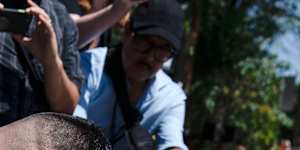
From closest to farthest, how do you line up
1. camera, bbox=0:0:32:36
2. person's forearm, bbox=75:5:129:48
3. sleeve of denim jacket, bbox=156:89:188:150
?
camera, bbox=0:0:32:36 → person's forearm, bbox=75:5:129:48 → sleeve of denim jacket, bbox=156:89:188:150

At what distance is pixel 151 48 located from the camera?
2568 mm

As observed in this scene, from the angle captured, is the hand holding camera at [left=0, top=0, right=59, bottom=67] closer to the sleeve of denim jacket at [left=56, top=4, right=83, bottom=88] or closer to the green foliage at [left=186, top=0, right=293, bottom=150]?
the sleeve of denim jacket at [left=56, top=4, right=83, bottom=88]

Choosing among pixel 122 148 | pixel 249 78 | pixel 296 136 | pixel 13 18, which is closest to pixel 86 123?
pixel 13 18

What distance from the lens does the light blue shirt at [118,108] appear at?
98.5 inches

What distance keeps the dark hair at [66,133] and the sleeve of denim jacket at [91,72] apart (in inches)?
46.5

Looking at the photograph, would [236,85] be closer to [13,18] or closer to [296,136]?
[296,136]

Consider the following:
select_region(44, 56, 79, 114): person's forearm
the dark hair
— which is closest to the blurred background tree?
select_region(44, 56, 79, 114): person's forearm

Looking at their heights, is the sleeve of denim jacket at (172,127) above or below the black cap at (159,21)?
below

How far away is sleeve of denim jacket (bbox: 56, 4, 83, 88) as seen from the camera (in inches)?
89.7

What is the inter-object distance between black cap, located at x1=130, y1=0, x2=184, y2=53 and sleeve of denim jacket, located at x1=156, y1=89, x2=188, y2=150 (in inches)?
8.1

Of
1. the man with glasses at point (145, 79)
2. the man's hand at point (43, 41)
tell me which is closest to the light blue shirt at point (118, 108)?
the man with glasses at point (145, 79)

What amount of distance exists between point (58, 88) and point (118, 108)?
16.3 inches

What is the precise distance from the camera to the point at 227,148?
15.4 m

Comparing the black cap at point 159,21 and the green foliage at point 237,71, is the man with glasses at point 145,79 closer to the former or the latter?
the black cap at point 159,21
